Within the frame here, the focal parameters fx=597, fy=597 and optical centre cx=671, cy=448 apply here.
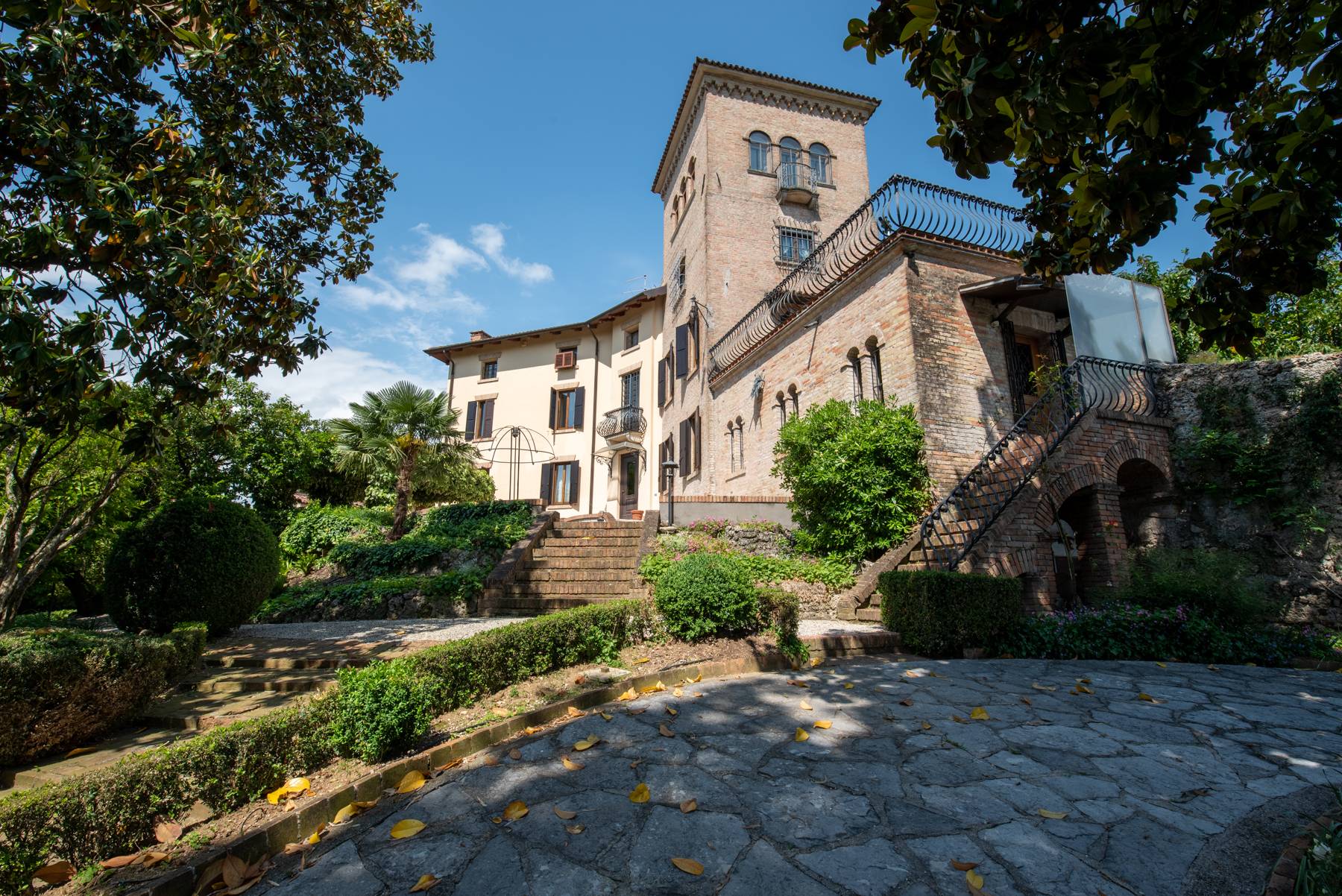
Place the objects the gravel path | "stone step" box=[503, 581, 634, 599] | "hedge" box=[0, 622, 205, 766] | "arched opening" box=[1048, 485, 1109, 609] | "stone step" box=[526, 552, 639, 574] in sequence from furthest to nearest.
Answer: "stone step" box=[526, 552, 639, 574] → "stone step" box=[503, 581, 634, 599] → "arched opening" box=[1048, 485, 1109, 609] → the gravel path → "hedge" box=[0, 622, 205, 766]

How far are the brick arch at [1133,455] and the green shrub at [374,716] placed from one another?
10226 millimetres

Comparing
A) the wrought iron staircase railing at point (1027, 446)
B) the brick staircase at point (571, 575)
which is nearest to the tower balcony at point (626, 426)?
the brick staircase at point (571, 575)

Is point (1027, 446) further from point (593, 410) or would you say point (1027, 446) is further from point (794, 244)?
point (593, 410)

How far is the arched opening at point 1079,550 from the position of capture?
9.24m

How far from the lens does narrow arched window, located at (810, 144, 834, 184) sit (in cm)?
2027

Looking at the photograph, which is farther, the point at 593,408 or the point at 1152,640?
the point at 593,408

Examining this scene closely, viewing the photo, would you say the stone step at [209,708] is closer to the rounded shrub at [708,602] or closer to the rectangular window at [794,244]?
the rounded shrub at [708,602]

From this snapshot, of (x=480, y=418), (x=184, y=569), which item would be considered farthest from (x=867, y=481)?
(x=480, y=418)

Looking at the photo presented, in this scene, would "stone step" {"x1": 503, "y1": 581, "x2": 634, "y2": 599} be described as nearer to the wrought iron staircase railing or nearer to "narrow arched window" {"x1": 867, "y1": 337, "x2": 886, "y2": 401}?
the wrought iron staircase railing

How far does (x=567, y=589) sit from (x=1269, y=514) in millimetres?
11148

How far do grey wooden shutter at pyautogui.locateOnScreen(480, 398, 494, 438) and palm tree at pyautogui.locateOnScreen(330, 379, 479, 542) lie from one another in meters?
9.60

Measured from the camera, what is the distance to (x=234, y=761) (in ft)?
9.76

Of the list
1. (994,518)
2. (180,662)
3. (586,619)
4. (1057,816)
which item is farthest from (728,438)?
(1057,816)

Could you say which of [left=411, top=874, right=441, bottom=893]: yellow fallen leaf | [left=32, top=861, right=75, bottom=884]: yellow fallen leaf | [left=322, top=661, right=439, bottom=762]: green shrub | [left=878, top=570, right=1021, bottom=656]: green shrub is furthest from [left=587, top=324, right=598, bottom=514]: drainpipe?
[left=411, top=874, right=441, bottom=893]: yellow fallen leaf
